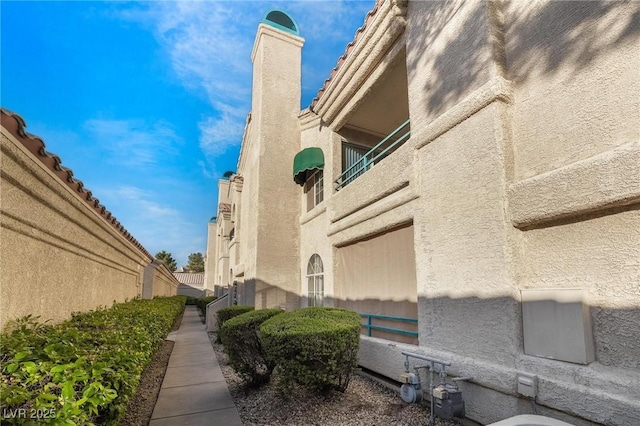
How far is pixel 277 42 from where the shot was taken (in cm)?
1279

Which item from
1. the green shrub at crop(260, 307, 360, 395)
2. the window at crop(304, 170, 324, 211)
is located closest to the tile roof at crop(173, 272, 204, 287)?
the window at crop(304, 170, 324, 211)

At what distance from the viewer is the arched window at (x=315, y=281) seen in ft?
32.2

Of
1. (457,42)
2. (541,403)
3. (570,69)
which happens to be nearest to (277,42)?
(457,42)

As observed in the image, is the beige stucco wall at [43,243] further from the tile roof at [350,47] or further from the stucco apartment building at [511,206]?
the tile roof at [350,47]

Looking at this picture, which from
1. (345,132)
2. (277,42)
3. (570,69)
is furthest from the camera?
(277,42)

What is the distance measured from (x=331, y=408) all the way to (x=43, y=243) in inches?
175

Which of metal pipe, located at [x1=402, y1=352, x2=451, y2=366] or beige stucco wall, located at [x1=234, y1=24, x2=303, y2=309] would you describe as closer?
metal pipe, located at [x1=402, y1=352, x2=451, y2=366]

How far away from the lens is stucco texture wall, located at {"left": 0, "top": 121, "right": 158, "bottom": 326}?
3.58 m

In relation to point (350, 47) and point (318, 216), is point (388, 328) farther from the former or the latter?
point (350, 47)

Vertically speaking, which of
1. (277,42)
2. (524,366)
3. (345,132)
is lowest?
(524,366)

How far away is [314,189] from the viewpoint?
11203 mm

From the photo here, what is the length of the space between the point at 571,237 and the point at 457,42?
3.18 metres

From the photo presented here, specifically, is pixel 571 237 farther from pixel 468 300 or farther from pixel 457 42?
pixel 457 42

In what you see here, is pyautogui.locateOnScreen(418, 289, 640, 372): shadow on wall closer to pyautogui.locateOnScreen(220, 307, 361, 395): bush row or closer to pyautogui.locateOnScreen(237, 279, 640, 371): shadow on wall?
pyautogui.locateOnScreen(237, 279, 640, 371): shadow on wall
